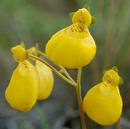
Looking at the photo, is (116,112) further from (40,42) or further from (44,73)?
(40,42)

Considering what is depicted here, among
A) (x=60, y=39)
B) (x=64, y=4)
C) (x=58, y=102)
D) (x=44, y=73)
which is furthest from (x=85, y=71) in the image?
(x=60, y=39)

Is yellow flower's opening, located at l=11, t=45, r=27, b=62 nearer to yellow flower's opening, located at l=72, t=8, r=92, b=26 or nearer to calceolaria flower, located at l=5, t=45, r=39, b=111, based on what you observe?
calceolaria flower, located at l=5, t=45, r=39, b=111

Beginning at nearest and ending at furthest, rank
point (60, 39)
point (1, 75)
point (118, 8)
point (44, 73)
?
point (60, 39), point (44, 73), point (118, 8), point (1, 75)

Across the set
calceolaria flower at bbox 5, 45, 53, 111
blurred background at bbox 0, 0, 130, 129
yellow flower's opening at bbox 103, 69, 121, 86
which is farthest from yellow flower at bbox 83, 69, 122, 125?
blurred background at bbox 0, 0, 130, 129

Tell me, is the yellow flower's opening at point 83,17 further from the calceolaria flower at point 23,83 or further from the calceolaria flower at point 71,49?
the calceolaria flower at point 23,83

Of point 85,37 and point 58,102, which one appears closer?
point 85,37

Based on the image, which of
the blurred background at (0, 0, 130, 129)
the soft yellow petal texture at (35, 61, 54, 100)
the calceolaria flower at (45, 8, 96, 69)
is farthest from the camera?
the blurred background at (0, 0, 130, 129)

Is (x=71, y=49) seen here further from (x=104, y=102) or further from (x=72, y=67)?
(x=104, y=102)

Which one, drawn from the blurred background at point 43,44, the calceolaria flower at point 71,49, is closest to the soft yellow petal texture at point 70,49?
the calceolaria flower at point 71,49
